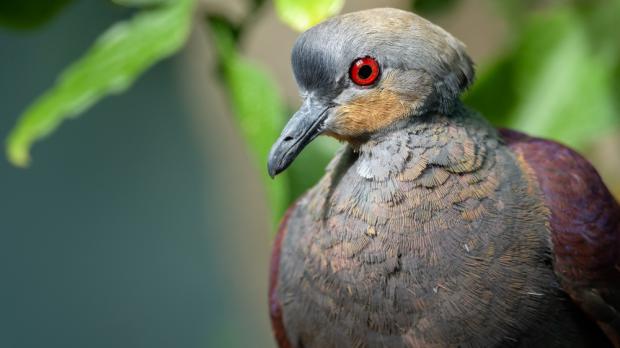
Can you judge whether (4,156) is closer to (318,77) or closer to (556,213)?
(318,77)

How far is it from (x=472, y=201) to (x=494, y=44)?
2339 mm

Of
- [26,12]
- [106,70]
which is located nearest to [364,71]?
[106,70]

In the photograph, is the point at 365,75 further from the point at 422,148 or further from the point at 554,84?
the point at 554,84

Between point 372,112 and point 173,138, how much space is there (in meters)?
1.96

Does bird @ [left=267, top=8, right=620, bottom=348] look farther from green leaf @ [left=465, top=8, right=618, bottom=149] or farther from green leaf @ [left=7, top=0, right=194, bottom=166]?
green leaf @ [left=465, top=8, right=618, bottom=149]

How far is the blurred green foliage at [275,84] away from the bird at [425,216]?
1.21ft

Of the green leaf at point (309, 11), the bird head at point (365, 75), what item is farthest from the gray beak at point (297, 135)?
the green leaf at point (309, 11)

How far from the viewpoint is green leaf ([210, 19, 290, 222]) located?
153 centimetres

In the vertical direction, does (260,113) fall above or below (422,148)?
above

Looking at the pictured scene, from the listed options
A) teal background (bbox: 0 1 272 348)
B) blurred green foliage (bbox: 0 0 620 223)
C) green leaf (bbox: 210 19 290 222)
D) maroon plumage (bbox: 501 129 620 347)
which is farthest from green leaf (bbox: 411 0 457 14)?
teal background (bbox: 0 1 272 348)

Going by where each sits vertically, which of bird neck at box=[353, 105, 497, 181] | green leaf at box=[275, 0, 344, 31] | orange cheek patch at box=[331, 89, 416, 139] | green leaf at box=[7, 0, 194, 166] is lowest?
bird neck at box=[353, 105, 497, 181]

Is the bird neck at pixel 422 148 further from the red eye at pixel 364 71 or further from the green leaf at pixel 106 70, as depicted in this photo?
the green leaf at pixel 106 70

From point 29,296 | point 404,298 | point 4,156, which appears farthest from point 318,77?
point 29,296

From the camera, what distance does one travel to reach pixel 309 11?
1.21m
